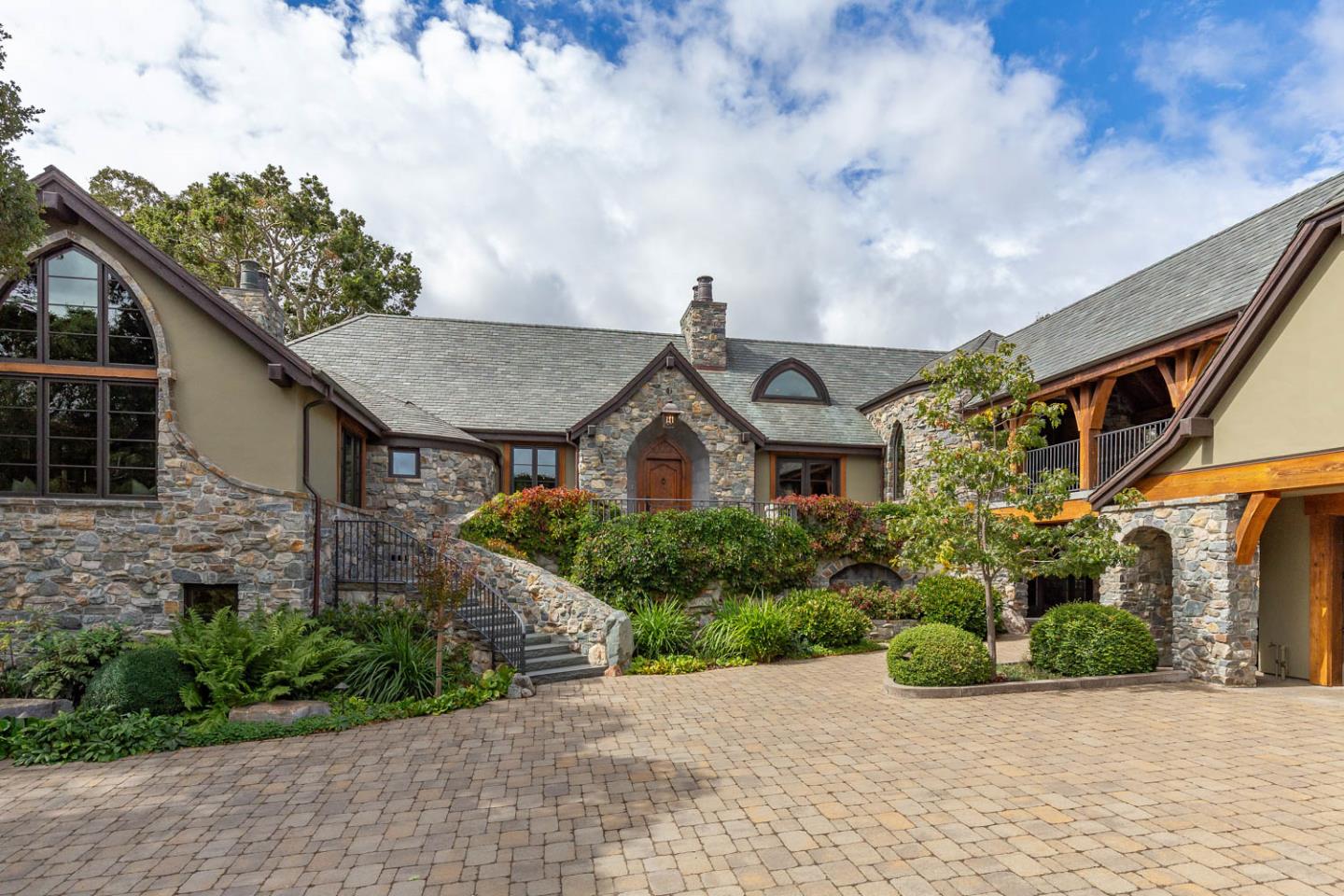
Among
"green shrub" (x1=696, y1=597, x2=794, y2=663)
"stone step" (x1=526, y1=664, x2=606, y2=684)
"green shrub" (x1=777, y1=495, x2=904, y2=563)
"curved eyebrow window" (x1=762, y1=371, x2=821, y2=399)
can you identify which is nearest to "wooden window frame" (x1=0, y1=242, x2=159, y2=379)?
"stone step" (x1=526, y1=664, x2=606, y2=684)

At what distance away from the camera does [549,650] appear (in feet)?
36.9

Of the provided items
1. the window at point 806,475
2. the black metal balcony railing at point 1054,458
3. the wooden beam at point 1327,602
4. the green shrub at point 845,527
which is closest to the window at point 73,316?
the green shrub at point 845,527

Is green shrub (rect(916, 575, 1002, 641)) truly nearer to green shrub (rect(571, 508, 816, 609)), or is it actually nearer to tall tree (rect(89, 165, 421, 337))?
green shrub (rect(571, 508, 816, 609))

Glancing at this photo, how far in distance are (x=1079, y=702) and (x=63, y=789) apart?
11268 millimetres

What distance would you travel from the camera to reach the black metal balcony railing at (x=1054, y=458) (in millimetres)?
15391

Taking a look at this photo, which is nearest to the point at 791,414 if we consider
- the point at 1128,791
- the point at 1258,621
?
the point at 1258,621

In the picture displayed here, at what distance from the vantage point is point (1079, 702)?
8.79 metres

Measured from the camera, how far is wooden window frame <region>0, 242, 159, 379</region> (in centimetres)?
1002

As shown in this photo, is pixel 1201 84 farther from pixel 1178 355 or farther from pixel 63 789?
pixel 63 789

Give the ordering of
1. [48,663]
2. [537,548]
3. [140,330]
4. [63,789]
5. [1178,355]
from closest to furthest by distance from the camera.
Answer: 1. [63,789]
2. [48,663]
3. [140,330]
4. [1178,355]
5. [537,548]

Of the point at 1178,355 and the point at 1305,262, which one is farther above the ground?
the point at 1305,262

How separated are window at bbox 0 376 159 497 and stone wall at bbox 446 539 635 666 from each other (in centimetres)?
505

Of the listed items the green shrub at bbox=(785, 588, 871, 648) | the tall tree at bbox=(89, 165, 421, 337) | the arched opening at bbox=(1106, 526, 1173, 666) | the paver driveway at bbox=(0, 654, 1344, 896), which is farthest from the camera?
the tall tree at bbox=(89, 165, 421, 337)

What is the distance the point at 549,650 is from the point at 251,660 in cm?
429
